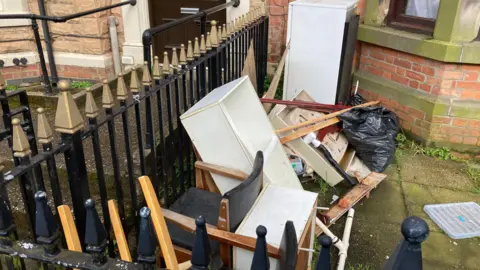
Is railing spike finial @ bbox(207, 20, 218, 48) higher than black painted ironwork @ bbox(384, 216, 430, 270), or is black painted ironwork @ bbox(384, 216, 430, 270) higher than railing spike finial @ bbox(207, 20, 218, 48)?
railing spike finial @ bbox(207, 20, 218, 48)

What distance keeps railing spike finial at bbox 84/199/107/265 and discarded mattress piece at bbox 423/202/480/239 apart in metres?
2.62

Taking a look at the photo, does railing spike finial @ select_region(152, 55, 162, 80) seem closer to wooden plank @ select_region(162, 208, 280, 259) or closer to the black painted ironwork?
wooden plank @ select_region(162, 208, 280, 259)

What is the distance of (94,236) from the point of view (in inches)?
47.7

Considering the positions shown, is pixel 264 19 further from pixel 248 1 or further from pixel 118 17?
pixel 118 17

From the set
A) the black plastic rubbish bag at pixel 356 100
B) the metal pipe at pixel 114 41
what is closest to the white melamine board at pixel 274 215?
the black plastic rubbish bag at pixel 356 100

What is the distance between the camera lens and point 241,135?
2.48 metres

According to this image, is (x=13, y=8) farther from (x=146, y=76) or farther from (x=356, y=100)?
(x=356, y=100)

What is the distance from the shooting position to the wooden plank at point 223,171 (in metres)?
2.38

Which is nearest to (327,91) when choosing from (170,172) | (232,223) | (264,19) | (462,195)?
(264,19)

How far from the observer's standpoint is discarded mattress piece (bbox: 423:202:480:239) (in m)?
2.93

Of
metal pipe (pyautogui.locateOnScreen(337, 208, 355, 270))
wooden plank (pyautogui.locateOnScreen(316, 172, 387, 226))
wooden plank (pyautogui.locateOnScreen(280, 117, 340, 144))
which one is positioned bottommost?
metal pipe (pyautogui.locateOnScreen(337, 208, 355, 270))

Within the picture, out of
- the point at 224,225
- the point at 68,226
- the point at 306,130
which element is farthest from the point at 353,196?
the point at 68,226

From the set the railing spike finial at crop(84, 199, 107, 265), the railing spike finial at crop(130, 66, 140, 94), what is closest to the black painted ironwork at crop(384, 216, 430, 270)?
the railing spike finial at crop(84, 199, 107, 265)

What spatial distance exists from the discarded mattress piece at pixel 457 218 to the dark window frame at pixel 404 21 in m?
1.89
